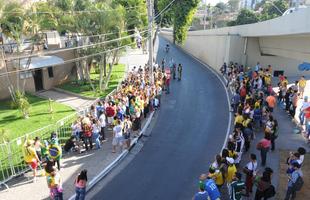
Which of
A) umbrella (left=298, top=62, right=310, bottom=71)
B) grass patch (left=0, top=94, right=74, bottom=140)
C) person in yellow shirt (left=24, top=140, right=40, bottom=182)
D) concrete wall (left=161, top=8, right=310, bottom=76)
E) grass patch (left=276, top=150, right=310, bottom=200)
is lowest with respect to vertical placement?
grass patch (left=0, top=94, right=74, bottom=140)

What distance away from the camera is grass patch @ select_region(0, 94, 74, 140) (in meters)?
18.9

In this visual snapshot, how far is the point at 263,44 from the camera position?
26625 millimetres

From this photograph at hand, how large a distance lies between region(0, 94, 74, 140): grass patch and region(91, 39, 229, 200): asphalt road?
7071 millimetres

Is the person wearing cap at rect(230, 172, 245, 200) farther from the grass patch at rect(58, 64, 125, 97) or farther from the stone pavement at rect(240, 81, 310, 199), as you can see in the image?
the grass patch at rect(58, 64, 125, 97)

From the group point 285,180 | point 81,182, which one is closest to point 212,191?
point 81,182

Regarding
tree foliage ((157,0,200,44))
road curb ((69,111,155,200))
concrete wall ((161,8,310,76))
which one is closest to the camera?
road curb ((69,111,155,200))

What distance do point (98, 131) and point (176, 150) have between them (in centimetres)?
347

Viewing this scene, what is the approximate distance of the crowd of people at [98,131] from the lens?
9.76 m

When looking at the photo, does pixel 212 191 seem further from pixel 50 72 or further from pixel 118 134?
pixel 50 72

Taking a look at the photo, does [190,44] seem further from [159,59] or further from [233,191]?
[233,191]

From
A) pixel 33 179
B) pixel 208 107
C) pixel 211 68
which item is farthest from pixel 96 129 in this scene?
pixel 211 68

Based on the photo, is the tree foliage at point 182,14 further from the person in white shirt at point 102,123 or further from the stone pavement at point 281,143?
the person in white shirt at point 102,123

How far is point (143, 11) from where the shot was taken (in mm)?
36906

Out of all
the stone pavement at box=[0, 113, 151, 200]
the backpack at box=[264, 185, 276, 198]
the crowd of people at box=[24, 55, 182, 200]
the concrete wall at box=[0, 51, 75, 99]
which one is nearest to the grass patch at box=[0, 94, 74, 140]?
the concrete wall at box=[0, 51, 75, 99]
